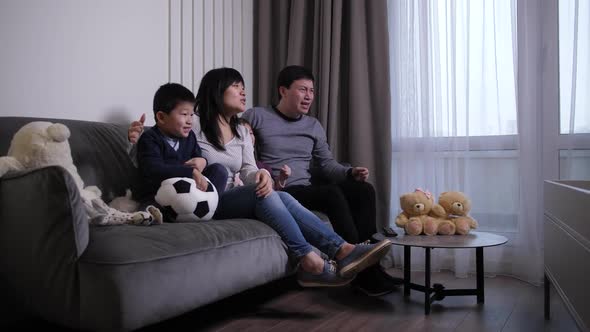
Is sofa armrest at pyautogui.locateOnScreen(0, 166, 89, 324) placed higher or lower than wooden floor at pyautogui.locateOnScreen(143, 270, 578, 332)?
higher

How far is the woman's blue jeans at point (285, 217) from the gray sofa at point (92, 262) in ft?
0.89

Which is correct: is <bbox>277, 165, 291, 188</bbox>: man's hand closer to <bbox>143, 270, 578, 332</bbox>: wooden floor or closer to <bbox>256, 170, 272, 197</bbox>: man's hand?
<bbox>256, 170, 272, 197</bbox>: man's hand

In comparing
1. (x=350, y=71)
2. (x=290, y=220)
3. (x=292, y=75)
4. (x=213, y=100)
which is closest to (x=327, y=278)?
(x=290, y=220)

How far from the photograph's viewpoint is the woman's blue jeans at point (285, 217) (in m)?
1.80

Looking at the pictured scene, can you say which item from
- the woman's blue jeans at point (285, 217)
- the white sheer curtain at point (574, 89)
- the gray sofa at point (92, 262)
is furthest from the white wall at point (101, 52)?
the white sheer curtain at point (574, 89)

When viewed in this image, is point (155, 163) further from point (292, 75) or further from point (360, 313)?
point (292, 75)

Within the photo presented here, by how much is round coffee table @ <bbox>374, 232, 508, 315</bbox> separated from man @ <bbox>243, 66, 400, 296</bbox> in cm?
21

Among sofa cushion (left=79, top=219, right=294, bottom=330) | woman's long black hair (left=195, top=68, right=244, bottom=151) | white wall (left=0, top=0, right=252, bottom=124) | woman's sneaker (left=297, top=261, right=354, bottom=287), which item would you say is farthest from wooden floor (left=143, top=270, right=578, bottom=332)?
white wall (left=0, top=0, right=252, bottom=124)

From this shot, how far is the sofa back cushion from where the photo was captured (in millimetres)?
1741

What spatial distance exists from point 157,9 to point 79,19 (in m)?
0.51

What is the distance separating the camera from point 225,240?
1.54 metres

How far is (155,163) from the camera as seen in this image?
1755mm

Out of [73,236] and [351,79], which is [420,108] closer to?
[351,79]

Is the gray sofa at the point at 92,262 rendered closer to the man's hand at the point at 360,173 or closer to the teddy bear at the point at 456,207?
the man's hand at the point at 360,173
